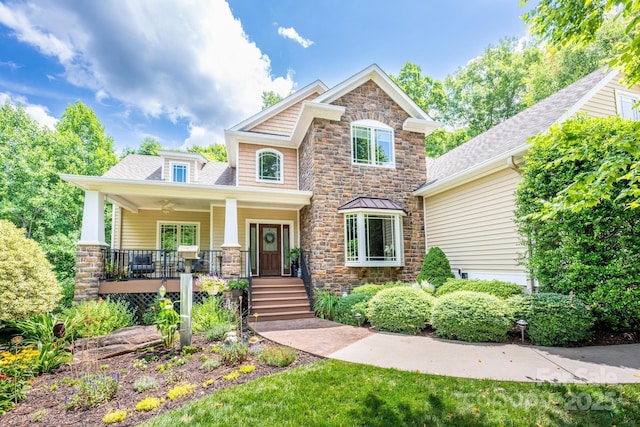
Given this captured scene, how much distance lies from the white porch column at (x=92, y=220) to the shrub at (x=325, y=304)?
631 centimetres

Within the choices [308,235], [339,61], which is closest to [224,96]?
[339,61]

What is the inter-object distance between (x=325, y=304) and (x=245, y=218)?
519cm

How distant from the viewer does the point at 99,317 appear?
6.45 meters

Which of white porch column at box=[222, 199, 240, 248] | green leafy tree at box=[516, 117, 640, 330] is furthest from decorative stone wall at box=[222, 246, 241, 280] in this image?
green leafy tree at box=[516, 117, 640, 330]

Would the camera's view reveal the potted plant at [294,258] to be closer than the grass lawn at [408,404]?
No

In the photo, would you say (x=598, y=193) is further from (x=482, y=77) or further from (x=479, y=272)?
(x=482, y=77)

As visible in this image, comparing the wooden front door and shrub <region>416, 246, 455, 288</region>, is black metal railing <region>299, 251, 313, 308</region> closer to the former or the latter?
the wooden front door

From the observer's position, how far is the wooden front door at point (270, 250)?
1209 cm

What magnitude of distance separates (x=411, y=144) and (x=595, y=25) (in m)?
6.83

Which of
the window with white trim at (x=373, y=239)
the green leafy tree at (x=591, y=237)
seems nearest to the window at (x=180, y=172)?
the window with white trim at (x=373, y=239)

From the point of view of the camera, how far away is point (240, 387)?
377cm

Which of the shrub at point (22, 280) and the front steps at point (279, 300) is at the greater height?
the shrub at point (22, 280)

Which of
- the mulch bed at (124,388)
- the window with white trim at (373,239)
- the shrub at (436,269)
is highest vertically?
the window with white trim at (373,239)

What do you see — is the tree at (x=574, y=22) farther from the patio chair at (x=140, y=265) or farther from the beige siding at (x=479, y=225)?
the patio chair at (x=140, y=265)
